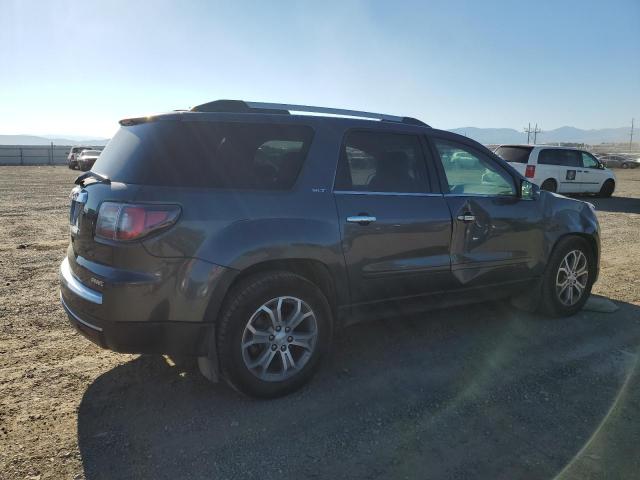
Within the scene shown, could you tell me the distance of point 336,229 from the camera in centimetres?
345

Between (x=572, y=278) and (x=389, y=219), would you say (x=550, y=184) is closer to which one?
(x=572, y=278)

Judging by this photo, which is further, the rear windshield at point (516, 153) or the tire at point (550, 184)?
the tire at point (550, 184)

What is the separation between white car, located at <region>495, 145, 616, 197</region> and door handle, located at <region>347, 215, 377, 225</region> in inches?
523

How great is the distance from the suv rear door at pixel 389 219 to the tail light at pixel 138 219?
1.14 metres

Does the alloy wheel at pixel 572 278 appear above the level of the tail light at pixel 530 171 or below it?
below

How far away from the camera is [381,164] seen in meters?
3.87

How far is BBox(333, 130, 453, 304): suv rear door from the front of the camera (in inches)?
141

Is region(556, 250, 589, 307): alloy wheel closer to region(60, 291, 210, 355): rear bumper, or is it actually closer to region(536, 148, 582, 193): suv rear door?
region(60, 291, 210, 355): rear bumper

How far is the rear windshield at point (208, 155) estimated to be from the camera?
306 cm

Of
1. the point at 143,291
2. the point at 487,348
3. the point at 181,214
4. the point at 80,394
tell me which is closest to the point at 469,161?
the point at 487,348

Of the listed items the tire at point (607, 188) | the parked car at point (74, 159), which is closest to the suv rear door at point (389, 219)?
the tire at point (607, 188)

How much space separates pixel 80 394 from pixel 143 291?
1.03m

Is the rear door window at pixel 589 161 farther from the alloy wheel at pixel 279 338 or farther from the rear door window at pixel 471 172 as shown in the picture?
the alloy wheel at pixel 279 338

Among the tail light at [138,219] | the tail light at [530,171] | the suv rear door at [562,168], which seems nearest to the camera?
the tail light at [138,219]
